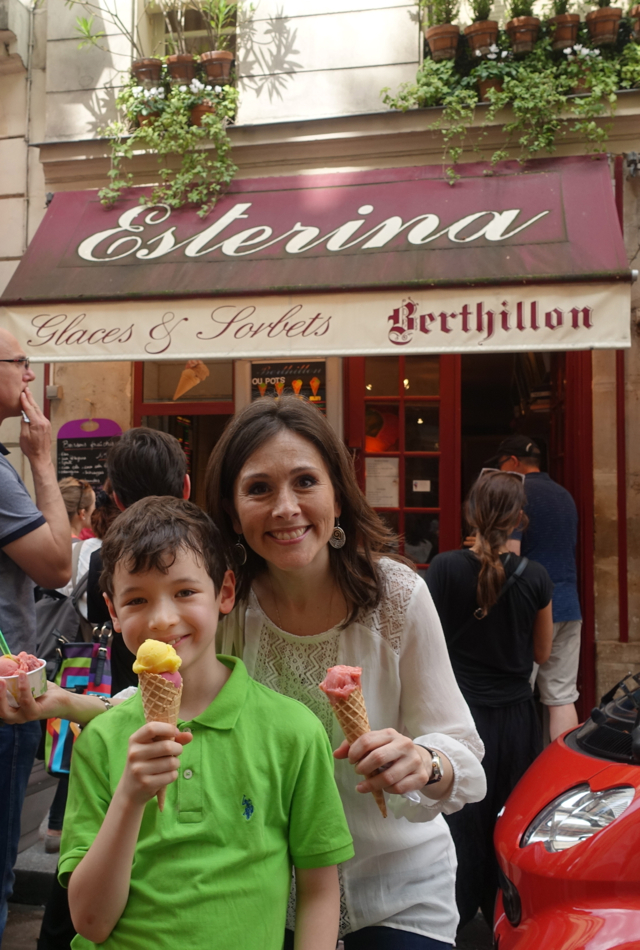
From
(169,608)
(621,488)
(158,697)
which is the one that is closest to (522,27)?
(621,488)

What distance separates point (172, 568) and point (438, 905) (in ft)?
3.49

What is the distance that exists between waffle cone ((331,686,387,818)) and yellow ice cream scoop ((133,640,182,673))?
0.36m

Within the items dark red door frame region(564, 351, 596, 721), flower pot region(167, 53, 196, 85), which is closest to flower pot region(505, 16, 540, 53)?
dark red door frame region(564, 351, 596, 721)

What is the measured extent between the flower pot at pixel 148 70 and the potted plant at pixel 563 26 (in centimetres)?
357

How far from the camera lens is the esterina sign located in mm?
5445

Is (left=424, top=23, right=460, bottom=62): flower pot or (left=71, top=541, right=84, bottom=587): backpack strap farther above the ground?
(left=424, top=23, right=460, bottom=62): flower pot

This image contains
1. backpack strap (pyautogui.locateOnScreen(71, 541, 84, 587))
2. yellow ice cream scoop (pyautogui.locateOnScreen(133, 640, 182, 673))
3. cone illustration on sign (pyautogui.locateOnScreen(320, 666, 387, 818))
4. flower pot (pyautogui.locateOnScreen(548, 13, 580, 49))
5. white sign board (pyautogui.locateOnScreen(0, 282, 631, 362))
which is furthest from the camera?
flower pot (pyautogui.locateOnScreen(548, 13, 580, 49))

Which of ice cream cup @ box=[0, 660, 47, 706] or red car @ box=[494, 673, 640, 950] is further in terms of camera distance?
red car @ box=[494, 673, 640, 950]

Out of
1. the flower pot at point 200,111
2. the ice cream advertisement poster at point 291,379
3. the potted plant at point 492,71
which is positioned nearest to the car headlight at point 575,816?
the ice cream advertisement poster at point 291,379

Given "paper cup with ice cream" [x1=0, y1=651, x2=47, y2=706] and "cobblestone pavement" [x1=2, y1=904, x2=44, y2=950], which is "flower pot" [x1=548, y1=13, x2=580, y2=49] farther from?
"cobblestone pavement" [x1=2, y1=904, x2=44, y2=950]

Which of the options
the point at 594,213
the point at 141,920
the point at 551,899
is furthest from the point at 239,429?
the point at 594,213

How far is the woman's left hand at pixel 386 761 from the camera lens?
160 cm

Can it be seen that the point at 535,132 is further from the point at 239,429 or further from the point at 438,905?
the point at 438,905

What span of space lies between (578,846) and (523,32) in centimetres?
656
